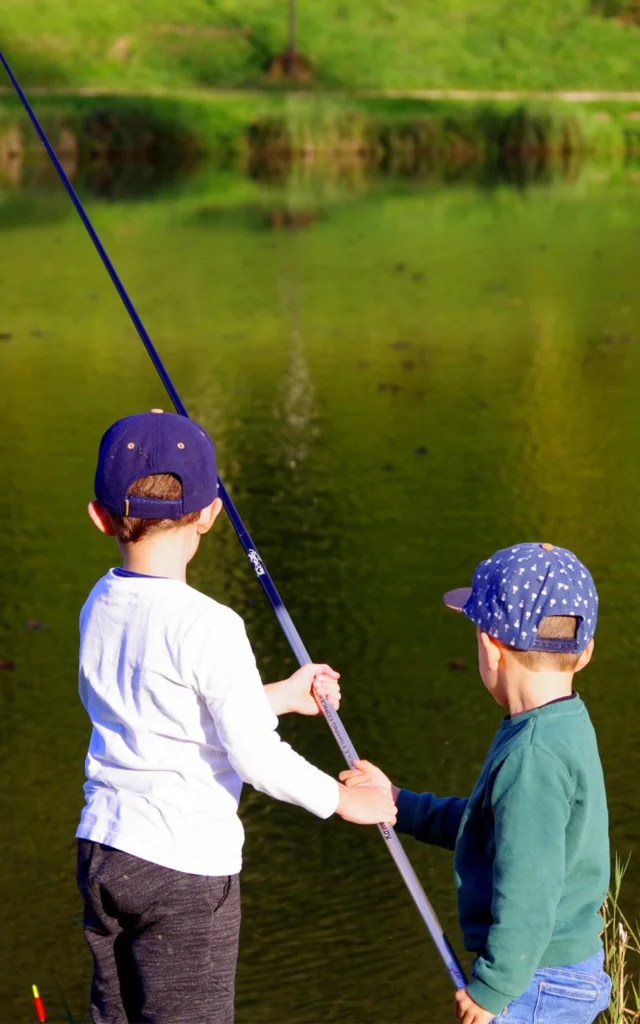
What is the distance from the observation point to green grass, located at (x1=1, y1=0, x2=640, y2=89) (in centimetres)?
3966

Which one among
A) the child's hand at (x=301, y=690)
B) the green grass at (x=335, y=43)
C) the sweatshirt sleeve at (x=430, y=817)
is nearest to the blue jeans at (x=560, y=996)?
the sweatshirt sleeve at (x=430, y=817)

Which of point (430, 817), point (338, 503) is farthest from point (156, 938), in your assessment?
point (338, 503)

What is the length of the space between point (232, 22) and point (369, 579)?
1559 inches

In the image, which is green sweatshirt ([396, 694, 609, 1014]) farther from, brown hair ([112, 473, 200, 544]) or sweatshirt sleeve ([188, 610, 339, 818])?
brown hair ([112, 473, 200, 544])

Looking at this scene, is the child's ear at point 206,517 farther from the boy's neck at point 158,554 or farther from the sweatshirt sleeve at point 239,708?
the sweatshirt sleeve at point 239,708

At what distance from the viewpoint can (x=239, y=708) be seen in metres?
2.11

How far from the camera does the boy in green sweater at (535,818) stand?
6.75ft

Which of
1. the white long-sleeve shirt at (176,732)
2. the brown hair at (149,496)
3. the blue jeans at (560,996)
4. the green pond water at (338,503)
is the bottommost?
the green pond water at (338,503)

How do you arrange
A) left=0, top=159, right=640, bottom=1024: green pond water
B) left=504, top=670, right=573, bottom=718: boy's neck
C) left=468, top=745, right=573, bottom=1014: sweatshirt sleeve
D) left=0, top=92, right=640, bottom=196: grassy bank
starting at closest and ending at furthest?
1. left=468, top=745, right=573, bottom=1014: sweatshirt sleeve
2. left=504, top=670, right=573, bottom=718: boy's neck
3. left=0, top=159, right=640, bottom=1024: green pond water
4. left=0, top=92, right=640, bottom=196: grassy bank

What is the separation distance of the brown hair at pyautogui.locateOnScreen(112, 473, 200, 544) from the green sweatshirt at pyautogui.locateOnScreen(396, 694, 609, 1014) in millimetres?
554

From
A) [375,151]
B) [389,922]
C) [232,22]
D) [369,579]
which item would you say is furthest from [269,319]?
[232,22]

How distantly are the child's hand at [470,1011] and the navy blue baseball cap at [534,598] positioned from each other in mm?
480

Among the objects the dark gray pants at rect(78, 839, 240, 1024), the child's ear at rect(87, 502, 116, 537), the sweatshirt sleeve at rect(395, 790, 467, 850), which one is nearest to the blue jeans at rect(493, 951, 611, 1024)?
the sweatshirt sleeve at rect(395, 790, 467, 850)

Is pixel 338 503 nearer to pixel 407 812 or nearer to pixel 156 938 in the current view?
pixel 407 812
